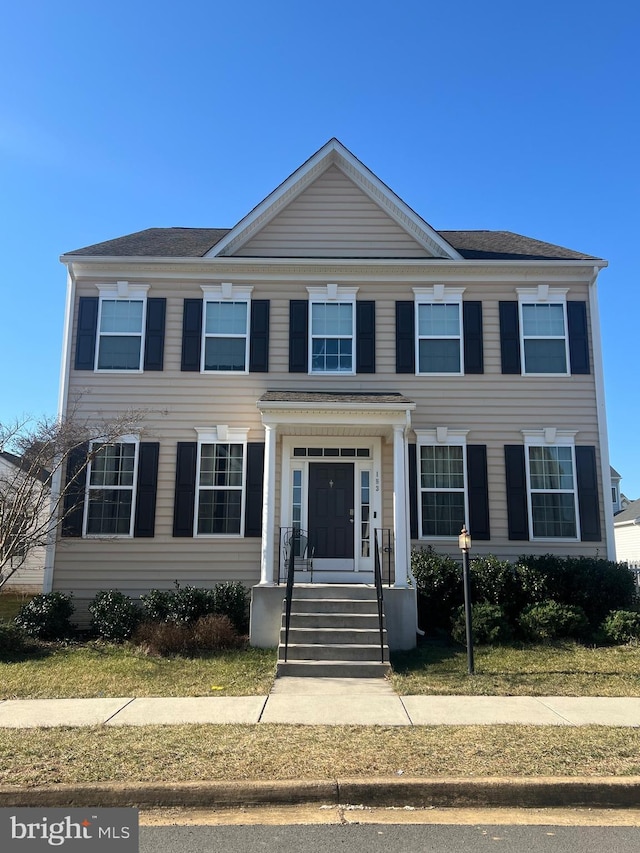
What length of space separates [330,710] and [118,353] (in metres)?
8.36

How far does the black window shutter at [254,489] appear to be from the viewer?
12086mm

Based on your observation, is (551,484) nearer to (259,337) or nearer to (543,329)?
(543,329)

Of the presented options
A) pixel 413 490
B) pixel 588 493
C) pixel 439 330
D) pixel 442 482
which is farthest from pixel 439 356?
A: pixel 588 493

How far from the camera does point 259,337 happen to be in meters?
12.8

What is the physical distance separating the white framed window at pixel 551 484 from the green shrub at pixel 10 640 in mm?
8817

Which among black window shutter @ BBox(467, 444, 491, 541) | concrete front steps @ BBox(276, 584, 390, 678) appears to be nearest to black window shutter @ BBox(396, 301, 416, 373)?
black window shutter @ BBox(467, 444, 491, 541)

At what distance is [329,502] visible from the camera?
12.3 m

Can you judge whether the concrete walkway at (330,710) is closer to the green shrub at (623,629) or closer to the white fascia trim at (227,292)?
the green shrub at (623,629)

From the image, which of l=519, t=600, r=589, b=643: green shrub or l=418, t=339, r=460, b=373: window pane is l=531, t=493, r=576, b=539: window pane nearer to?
l=519, t=600, r=589, b=643: green shrub

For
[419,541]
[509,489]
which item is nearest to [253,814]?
[419,541]

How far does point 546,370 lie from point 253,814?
1025 centimetres

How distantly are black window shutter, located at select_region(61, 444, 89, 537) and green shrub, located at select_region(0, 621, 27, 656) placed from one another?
2.21 meters

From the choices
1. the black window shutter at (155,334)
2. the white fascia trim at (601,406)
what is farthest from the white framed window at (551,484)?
the black window shutter at (155,334)

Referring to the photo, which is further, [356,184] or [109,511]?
[356,184]
